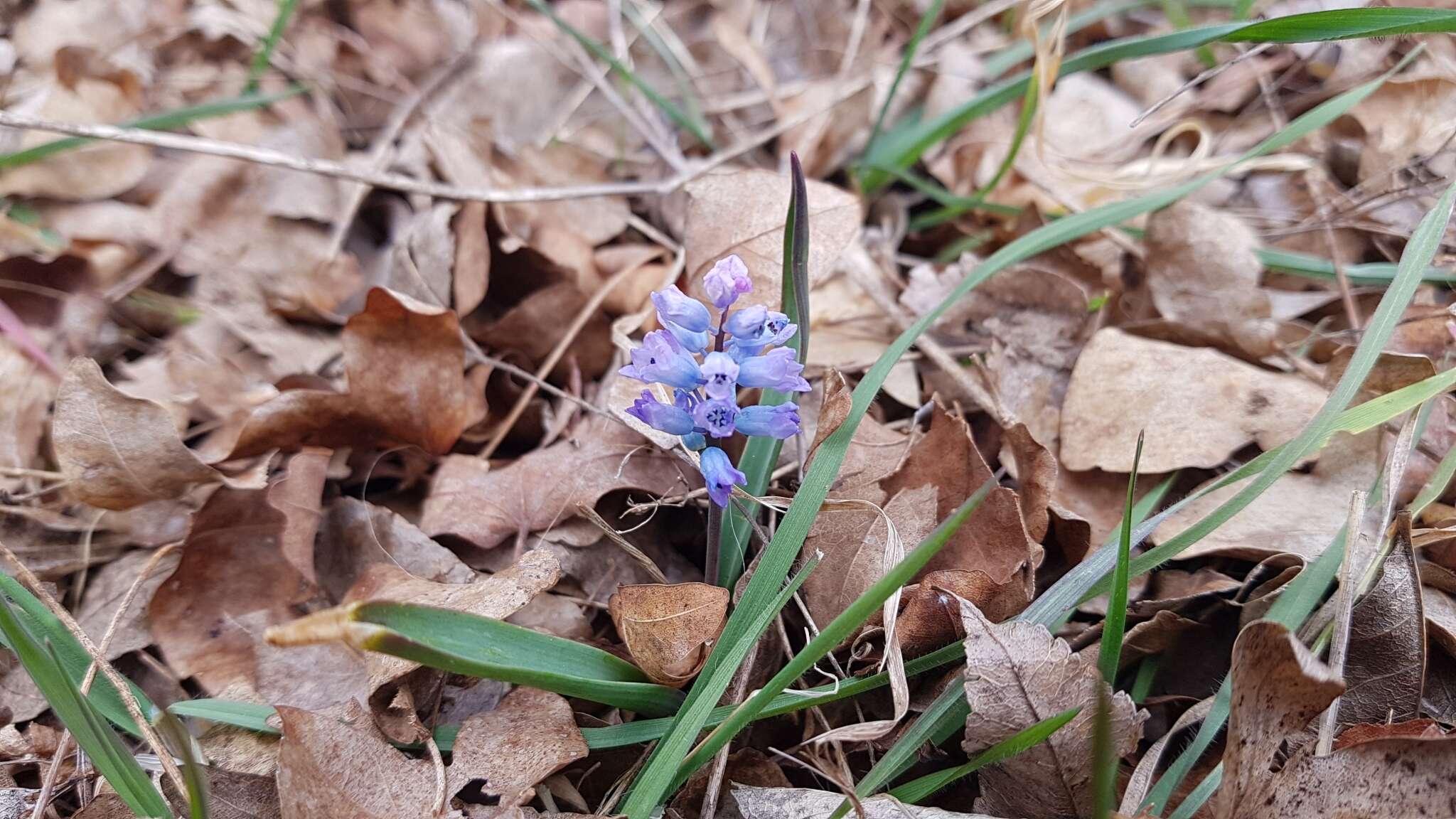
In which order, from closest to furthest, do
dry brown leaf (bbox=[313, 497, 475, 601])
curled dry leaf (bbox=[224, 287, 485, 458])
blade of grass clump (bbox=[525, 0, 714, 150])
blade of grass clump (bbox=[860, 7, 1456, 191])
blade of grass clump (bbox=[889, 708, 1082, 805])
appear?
1. blade of grass clump (bbox=[889, 708, 1082, 805])
2. blade of grass clump (bbox=[860, 7, 1456, 191])
3. dry brown leaf (bbox=[313, 497, 475, 601])
4. curled dry leaf (bbox=[224, 287, 485, 458])
5. blade of grass clump (bbox=[525, 0, 714, 150])

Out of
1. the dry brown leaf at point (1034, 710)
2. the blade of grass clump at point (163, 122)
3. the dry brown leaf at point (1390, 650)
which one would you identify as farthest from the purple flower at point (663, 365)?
the blade of grass clump at point (163, 122)

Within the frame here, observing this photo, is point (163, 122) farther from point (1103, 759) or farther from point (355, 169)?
point (1103, 759)

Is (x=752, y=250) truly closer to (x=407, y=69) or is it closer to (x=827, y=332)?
(x=827, y=332)

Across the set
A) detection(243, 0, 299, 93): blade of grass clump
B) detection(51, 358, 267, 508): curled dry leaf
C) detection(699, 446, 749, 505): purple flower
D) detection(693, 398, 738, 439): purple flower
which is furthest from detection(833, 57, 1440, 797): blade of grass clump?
detection(243, 0, 299, 93): blade of grass clump

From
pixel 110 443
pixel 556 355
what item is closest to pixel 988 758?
pixel 556 355

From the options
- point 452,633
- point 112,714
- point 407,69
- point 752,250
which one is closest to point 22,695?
point 112,714

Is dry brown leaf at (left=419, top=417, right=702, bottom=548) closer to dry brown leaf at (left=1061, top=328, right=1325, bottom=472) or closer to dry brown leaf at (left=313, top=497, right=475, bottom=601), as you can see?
dry brown leaf at (left=313, top=497, right=475, bottom=601)
